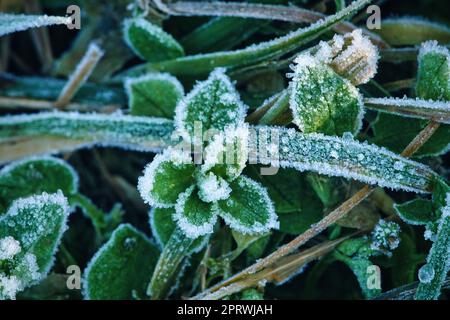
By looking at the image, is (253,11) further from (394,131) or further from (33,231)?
(33,231)

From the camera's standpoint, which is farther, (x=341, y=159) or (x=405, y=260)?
(x=405, y=260)

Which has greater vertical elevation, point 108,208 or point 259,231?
point 108,208

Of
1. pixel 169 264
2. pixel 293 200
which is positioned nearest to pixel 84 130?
pixel 169 264

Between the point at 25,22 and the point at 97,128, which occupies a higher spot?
the point at 25,22

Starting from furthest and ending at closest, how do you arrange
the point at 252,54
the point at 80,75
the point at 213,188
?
the point at 80,75 → the point at 252,54 → the point at 213,188

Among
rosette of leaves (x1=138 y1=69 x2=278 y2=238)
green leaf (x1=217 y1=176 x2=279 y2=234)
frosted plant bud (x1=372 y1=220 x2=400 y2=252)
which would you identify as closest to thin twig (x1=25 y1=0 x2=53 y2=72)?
rosette of leaves (x1=138 y1=69 x2=278 y2=238)

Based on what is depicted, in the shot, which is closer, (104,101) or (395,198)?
(395,198)

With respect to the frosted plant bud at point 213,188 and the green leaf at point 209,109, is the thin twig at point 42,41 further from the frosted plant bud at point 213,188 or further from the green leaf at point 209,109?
the frosted plant bud at point 213,188

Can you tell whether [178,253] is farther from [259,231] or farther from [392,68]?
[392,68]
